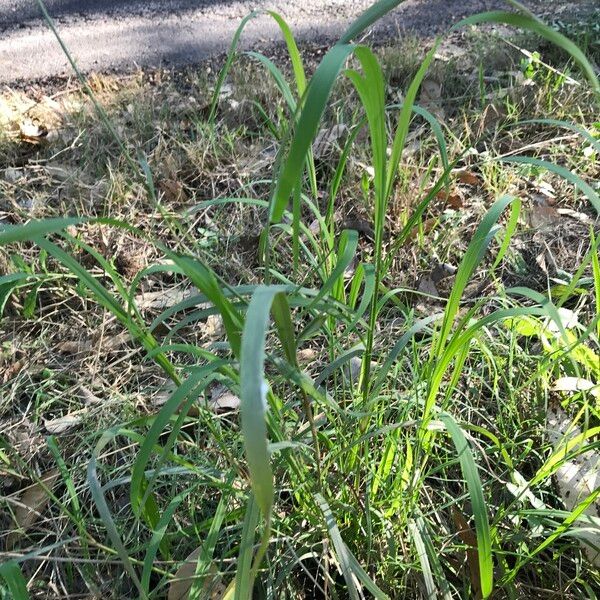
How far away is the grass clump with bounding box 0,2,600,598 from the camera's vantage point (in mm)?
939

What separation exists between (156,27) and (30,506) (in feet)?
8.84

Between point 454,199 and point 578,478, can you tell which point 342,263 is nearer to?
point 578,478

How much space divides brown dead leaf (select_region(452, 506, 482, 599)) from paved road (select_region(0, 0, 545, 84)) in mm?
2398

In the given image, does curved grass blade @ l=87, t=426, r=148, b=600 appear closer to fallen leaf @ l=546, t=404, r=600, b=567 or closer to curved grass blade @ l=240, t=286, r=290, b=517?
curved grass blade @ l=240, t=286, r=290, b=517

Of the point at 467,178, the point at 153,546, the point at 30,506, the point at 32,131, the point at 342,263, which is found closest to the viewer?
the point at 342,263

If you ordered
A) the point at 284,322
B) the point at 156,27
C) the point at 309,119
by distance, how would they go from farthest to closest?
the point at 156,27 < the point at 284,322 < the point at 309,119

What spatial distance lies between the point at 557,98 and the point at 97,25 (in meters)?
2.40

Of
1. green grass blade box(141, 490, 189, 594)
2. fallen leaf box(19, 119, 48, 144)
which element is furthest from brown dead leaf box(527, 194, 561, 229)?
fallen leaf box(19, 119, 48, 144)

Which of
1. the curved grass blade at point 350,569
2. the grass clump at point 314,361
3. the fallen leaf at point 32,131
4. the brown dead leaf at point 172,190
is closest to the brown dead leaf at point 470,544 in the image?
the grass clump at point 314,361

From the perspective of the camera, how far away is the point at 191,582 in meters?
1.20

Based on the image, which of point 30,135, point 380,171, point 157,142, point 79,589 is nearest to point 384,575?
point 79,589

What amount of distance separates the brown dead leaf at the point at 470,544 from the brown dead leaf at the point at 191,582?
46 cm

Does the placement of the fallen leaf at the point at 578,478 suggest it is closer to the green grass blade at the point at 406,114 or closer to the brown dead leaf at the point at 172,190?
the green grass blade at the point at 406,114

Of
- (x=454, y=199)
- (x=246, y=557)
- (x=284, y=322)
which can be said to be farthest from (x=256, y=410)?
(x=454, y=199)
